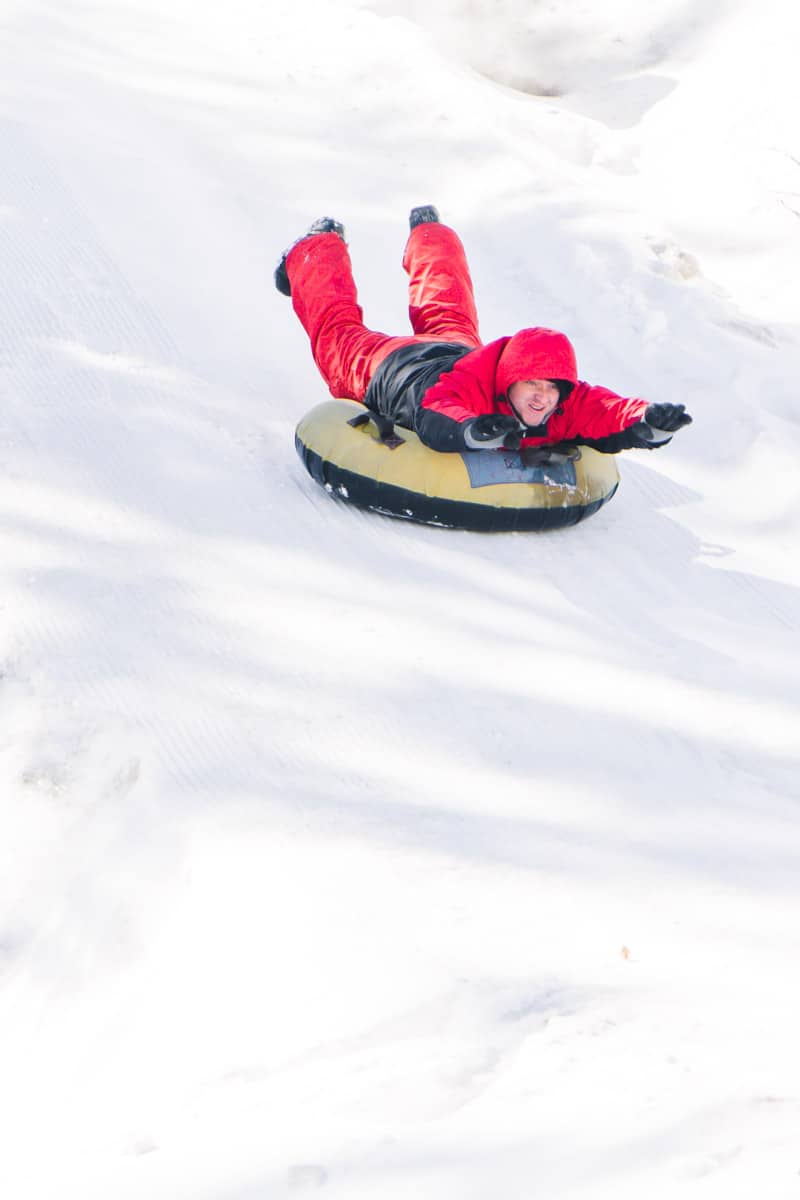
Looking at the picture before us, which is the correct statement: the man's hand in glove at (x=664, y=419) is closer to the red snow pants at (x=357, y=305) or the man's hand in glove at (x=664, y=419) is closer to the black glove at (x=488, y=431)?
the black glove at (x=488, y=431)

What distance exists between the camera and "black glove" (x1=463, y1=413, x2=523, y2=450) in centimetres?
322

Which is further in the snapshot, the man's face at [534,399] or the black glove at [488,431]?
the man's face at [534,399]

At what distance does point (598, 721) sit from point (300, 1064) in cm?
126

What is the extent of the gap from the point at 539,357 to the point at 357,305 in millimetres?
1057

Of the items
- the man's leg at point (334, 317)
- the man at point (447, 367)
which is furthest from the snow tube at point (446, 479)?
the man's leg at point (334, 317)

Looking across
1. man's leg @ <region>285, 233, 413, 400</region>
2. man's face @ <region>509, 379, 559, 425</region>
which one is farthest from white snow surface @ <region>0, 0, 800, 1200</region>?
man's face @ <region>509, 379, 559, 425</region>

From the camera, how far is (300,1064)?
1.81 m

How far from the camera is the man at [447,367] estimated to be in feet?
10.8

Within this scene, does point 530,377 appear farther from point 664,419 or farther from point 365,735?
point 365,735

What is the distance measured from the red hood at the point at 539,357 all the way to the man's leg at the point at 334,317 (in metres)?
0.60

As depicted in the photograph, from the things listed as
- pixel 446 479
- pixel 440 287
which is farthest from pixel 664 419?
pixel 440 287

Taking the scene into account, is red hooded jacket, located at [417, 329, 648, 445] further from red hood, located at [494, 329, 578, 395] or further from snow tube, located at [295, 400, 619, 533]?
snow tube, located at [295, 400, 619, 533]

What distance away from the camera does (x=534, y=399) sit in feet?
11.1

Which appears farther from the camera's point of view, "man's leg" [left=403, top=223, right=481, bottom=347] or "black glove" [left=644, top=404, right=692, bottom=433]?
"man's leg" [left=403, top=223, right=481, bottom=347]
